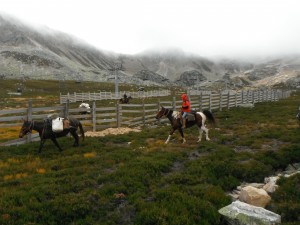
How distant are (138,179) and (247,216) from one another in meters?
4.18

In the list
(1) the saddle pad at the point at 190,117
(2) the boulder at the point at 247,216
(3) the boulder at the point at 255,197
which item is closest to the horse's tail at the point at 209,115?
(1) the saddle pad at the point at 190,117

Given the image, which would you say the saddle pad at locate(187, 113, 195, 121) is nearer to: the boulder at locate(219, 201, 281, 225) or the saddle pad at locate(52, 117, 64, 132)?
the saddle pad at locate(52, 117, 64, 132)


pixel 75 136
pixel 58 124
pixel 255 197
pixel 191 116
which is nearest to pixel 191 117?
pixel 191 116

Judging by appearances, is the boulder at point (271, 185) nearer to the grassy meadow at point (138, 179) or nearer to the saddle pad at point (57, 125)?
the grassy meadow at point (138, 179)

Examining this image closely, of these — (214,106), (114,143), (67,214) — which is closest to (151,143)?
(114,143)

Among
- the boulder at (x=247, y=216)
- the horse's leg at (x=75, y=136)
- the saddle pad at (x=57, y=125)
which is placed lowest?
the boulder at (x=247, y=216)

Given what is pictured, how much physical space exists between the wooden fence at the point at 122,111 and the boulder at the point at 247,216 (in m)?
12.3

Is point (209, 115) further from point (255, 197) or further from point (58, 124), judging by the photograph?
point (255, 197)

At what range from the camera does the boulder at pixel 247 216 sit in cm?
837

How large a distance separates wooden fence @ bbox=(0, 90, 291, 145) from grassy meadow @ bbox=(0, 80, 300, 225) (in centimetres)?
225

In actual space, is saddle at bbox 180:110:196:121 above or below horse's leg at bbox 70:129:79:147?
above

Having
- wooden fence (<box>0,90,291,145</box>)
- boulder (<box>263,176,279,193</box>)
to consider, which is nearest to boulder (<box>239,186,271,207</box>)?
boulder (<box>263,176,279,193</box>)

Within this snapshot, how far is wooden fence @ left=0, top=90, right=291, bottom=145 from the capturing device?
18.6m

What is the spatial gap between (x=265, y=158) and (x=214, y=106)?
79.4 feet
